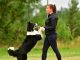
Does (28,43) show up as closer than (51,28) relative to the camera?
Yes

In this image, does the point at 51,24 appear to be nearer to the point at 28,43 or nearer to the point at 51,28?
the point at 51,28

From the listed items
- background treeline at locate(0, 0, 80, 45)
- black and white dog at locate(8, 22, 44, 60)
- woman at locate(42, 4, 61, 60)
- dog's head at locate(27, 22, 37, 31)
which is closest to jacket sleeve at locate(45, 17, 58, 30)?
woman at locate(42, 4, 61, 60)

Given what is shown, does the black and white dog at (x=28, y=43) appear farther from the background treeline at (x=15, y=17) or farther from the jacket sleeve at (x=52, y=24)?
the background treeline at (x=15, y=17)

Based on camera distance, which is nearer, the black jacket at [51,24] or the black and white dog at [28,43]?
the black and white dog at [28,43]

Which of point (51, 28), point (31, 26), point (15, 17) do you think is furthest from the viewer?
point (15, 17)

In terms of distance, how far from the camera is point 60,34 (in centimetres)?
5122

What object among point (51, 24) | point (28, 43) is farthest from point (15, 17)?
point (28, 43)

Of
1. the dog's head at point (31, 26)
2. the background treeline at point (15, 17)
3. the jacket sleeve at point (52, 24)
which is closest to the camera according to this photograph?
the dog's head at point (31, 26)

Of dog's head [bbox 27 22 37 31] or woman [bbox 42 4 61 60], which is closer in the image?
dog's head [bbox 27 22 37 31]

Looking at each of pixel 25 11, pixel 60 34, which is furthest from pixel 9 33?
pixel 60 34

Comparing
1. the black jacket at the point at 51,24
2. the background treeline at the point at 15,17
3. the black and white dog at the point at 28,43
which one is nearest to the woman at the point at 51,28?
the black jacket at the point at 51,24

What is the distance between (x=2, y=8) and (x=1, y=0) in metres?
1.03

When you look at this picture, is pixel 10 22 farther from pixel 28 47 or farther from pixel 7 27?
pixel 28 47

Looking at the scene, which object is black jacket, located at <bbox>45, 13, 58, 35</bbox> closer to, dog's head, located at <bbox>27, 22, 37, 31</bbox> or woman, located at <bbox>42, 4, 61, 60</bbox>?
woman, located at <bbox>42, 4, 61, 60</bbox>
